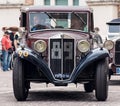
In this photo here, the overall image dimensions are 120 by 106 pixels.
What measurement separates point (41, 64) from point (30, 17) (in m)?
1.58

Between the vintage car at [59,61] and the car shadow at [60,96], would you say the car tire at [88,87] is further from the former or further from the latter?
the vintage car at [59,61]

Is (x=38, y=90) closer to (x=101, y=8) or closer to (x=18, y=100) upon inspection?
(x=18, y=100)

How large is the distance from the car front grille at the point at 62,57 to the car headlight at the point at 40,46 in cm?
15

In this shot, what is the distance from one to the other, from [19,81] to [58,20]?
6.29ft

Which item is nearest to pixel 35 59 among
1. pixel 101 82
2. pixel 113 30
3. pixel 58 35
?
pixel 58 35

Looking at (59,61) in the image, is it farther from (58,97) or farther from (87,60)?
(58,97)

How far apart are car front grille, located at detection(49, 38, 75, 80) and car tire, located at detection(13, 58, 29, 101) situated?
60cm

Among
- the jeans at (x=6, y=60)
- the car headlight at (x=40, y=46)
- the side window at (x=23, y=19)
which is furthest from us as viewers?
the jeans at (x=6, y=60)

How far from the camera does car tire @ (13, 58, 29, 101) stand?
1329 cm

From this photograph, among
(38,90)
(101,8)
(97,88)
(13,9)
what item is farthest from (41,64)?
(13,9)

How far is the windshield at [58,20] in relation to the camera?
47.4 ft

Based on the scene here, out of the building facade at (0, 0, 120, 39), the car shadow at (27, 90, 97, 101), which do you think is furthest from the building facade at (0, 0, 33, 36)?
the car shadow at (27, 90, 97, 101)

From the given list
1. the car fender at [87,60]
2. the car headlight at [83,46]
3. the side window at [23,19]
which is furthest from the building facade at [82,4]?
the car fender at [87,60]

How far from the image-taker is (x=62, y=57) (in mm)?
13586
